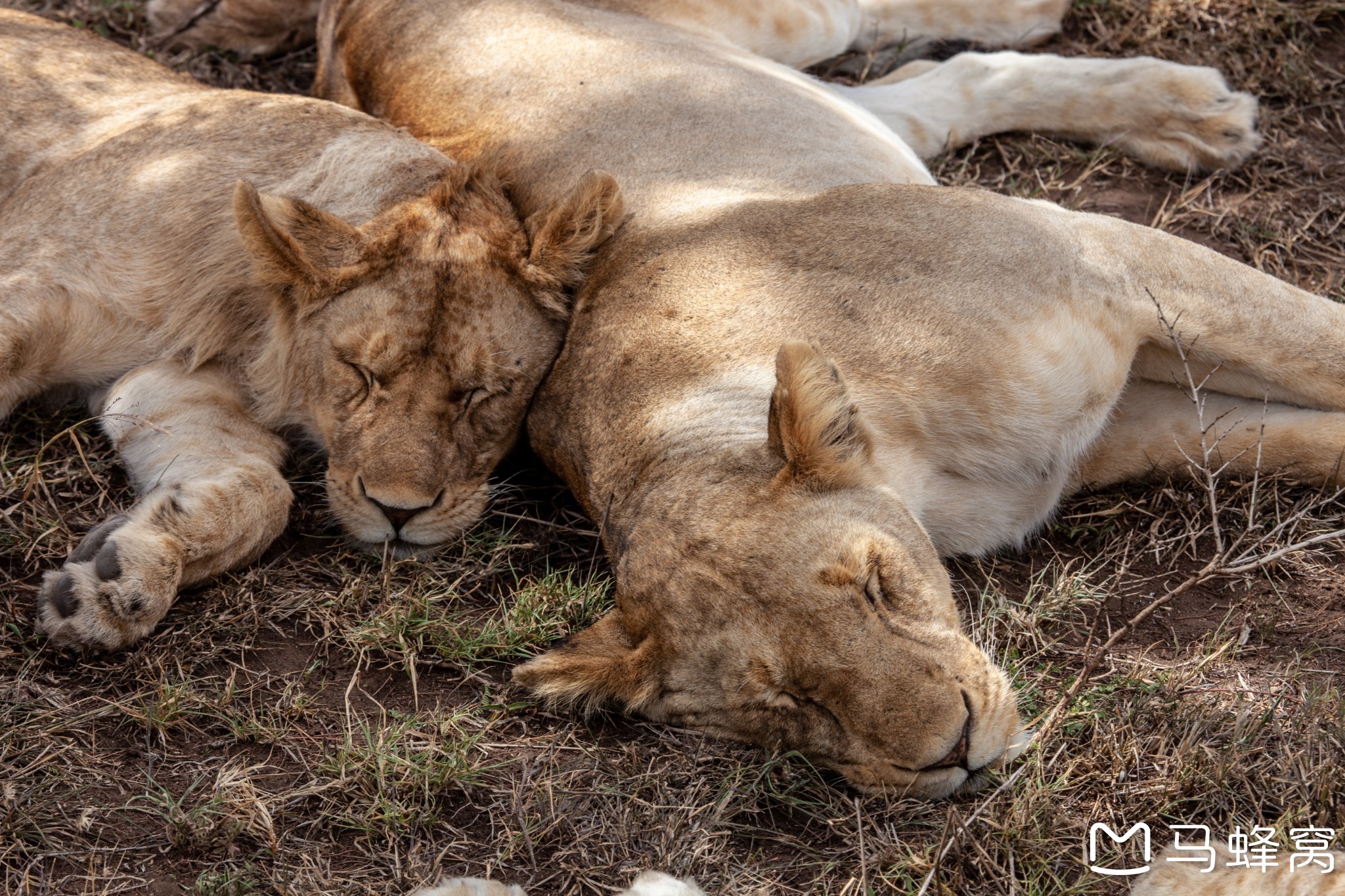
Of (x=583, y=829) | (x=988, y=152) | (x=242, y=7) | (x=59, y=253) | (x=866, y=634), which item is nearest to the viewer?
(x=866, y=634)

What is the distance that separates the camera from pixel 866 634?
102 inches

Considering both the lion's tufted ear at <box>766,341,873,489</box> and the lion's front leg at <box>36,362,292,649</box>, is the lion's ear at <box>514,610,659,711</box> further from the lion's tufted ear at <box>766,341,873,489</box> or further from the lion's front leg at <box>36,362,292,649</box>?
the lion's front leg at <box>36,362,292,649</box>

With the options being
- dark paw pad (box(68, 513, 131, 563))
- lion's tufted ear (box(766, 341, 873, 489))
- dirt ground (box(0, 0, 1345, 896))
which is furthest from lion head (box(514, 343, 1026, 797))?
dark paw pad (box(68, 513, 131, 563))

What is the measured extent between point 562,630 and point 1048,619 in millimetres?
1150

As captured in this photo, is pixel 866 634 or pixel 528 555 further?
pixel 528 555

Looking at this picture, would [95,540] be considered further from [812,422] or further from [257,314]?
[812,422]

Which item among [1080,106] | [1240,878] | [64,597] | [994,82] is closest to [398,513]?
[64,597]

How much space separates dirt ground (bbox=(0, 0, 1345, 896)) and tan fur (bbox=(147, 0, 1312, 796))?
0.14 metres

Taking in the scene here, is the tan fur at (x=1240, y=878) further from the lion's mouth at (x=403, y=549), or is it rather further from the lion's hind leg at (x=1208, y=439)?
the lion's mouth at (x=403, y=549)

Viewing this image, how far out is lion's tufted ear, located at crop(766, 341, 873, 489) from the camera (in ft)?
8.98

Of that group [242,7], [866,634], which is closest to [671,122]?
[866,634]

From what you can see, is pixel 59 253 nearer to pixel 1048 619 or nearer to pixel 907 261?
pixel 907 261

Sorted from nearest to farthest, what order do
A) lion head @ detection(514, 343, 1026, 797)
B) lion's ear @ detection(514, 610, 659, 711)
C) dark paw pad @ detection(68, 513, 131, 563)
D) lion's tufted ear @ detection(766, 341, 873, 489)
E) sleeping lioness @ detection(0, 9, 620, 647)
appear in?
lion head @ detection(514, 343, 1026, 797)
lion's tufted ear @ detection(766, 341, 873, 489)
lion's ear @ detection(514, 610, 659, 711)
dark paw pad @ detection(68, 513, 131, 563)
sleeping lioness @ detection(0, 9, 620, 647)

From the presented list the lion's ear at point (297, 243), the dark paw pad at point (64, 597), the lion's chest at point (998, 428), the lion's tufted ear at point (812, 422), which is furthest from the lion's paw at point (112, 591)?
the lion's chest at point (998, 428)
